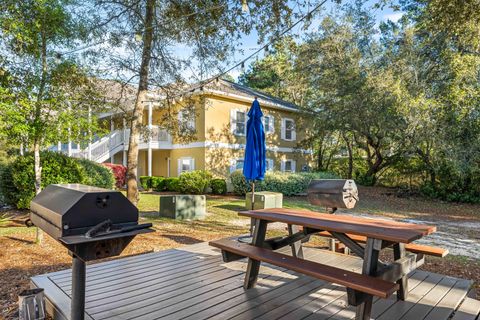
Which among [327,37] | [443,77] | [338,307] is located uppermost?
[327,37]

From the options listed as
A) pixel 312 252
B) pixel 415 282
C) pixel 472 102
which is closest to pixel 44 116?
pixel 312 252

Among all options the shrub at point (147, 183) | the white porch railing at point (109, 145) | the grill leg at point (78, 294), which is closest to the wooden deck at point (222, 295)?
the grill leg at point (78, 294)

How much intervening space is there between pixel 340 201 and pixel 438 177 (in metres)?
12.1

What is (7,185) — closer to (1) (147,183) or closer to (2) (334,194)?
(1) (147,183)

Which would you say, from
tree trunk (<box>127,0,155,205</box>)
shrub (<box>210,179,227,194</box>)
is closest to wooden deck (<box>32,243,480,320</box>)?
tree trunk (<box>127,0,155,205</box>)

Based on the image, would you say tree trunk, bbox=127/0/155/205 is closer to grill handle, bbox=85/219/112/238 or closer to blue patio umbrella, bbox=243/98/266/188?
blue patio umbrella, bbox=243/98/266/188

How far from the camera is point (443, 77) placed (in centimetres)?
1153

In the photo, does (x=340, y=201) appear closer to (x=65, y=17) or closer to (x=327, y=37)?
(x=65, y=17)

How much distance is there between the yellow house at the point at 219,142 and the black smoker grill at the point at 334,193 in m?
9.80

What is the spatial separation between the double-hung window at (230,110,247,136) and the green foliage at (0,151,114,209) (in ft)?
28.1

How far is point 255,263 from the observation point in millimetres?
3162

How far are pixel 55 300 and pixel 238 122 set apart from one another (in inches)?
564

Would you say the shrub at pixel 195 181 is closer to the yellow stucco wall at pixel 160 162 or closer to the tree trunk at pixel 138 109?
the yellow stucco wall at pixel 160 162

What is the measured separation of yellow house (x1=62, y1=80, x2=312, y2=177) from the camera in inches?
607
